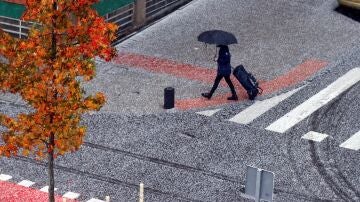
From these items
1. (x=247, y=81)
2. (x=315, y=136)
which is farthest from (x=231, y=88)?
(x=315, y=136)

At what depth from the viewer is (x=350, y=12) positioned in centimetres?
3241

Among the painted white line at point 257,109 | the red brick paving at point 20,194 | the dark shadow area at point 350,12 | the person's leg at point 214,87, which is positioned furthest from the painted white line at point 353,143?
the dark shadow area at point 350,12

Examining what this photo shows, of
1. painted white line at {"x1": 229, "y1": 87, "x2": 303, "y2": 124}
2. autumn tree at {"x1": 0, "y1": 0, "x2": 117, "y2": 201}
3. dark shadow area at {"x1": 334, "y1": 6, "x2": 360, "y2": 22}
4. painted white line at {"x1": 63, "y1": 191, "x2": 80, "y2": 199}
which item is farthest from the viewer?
dark shadow area at {"x1": 334, "y1": 6, "x2": 360, "y2": 22}

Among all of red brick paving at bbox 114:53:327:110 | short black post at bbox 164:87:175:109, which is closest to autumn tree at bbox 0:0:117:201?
short black post at bbox 164:87:175:109

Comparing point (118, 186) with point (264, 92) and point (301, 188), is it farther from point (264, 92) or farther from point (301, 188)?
point (264, 92)

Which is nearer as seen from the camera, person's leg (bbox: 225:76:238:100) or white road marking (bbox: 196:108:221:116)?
white road marking (bbox: 196:108:221:116)

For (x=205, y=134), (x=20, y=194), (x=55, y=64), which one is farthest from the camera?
(x=205, y=134)

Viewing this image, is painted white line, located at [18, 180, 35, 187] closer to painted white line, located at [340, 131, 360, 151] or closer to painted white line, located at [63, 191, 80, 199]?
painted white line, located at [63, 191, 80, 199]

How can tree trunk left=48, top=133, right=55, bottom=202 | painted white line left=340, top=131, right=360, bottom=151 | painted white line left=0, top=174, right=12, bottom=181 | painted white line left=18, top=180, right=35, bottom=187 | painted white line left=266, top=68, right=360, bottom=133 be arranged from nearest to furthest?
1. tree trunk left=48, top=133, right=55, bottom=202
2. painted white line left=18, top=180, right=35, bottom=187
3. painted white line left=0, top=174, right=12, bottom=181
4. painted white line left=340, top=131, right=360, bottom=151
5. painted white line left=266, top=68, right=360, bottom=133

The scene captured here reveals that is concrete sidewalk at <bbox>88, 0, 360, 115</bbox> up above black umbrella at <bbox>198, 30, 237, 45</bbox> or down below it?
below

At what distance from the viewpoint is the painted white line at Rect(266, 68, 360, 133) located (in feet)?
77.2

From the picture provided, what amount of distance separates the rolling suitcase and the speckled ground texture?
0.42m

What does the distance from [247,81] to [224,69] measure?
0.87 meters

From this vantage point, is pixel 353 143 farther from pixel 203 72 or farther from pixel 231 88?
pixel 203 72
